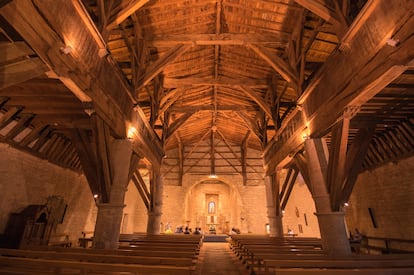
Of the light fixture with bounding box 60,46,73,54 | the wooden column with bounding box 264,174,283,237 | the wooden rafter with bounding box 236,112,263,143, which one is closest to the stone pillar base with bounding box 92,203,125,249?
the light fixture with bounding box 60,46,73,54

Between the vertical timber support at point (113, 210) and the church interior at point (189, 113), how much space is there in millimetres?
32

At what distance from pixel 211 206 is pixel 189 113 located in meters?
12.0

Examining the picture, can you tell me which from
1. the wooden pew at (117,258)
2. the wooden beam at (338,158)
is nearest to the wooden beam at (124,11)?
the wooden pew at (117,258)

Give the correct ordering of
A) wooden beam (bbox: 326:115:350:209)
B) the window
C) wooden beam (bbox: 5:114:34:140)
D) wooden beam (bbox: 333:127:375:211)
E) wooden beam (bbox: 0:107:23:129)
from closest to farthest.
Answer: wooden beam (bbox: 326:115:350:209)
wooden beam (bbox: 333:127:375:211)
wooden beam (bbox: 0:107:23:129)
wooden beam (bbox: 5:114:34:140)
the window

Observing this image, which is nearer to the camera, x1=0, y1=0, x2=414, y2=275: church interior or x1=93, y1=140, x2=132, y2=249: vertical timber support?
x1=0, y1=0, x2=414, y2=275: church interior

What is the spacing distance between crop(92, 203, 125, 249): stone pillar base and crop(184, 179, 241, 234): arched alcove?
1385 cm

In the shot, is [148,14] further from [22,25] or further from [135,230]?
[135,230]

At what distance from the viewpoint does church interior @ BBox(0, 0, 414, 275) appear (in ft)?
10.2

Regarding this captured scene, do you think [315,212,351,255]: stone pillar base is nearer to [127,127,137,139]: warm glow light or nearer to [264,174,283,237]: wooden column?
[264,174,283,237]: wooden column

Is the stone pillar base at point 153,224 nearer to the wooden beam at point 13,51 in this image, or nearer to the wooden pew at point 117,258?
the wooden pew at point 117,258

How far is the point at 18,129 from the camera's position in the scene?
20.4ft

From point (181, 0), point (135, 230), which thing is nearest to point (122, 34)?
point (181, 0)

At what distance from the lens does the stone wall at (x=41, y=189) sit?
250 inches

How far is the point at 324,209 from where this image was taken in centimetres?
490
